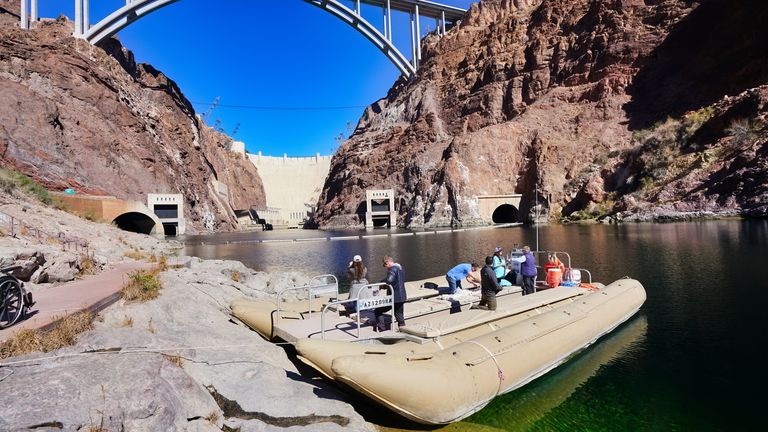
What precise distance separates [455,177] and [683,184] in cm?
3518

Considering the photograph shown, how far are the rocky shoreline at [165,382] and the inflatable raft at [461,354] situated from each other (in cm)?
73

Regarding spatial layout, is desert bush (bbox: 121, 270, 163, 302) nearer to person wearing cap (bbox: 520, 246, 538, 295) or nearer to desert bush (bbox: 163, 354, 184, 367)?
desert bush (bbox: 163, 354, 184, 367)

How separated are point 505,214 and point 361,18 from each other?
218 ft

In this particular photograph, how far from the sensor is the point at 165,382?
575 centimetres

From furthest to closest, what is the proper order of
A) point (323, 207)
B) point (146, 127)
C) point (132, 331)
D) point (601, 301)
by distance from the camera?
point (323, 207), point (146, 127), point (601, 301), point (132, 331)

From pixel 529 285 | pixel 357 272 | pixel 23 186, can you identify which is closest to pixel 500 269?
pixel 529 285

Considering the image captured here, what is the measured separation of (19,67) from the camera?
62.5 m

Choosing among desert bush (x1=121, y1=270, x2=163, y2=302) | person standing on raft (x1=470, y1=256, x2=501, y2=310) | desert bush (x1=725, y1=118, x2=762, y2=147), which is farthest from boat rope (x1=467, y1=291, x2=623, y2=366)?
desert bush (x1=725, y1=118, x2=762, y2=147)

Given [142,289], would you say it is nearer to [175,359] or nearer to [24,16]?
[175,359]

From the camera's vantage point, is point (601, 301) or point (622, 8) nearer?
point (601, 301)

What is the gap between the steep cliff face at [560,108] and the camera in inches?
2574

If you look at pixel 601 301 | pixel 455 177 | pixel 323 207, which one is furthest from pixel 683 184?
pixel 323 207

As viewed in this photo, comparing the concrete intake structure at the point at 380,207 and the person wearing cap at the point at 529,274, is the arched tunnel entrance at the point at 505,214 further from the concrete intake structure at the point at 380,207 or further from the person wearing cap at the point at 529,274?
the person wearing cap at the point at 529,274

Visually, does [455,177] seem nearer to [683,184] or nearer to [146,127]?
[683,184]
